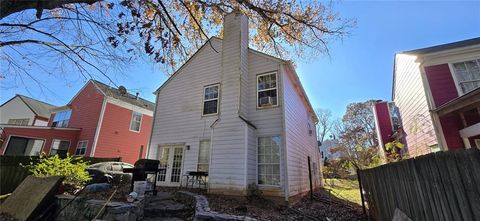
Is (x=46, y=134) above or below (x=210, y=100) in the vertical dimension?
below

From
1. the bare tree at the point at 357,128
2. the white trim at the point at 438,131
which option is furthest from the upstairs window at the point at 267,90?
the bare tree at the point at 357,128

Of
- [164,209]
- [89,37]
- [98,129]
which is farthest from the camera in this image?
[98,129]

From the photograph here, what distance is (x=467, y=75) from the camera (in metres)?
8.05

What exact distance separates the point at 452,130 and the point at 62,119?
2566cm

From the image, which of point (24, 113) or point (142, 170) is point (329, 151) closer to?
point (142, 170)

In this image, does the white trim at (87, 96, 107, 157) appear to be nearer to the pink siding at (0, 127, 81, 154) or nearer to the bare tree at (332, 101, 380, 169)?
the pink siding at (0, 127, 81, 154)

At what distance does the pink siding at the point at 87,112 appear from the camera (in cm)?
1655

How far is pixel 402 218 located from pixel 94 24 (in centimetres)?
688

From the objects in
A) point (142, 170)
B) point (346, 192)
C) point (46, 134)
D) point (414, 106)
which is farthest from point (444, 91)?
point (46, 134)

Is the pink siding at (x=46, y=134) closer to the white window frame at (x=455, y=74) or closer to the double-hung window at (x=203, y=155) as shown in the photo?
the double-hung window at (x=203, y=155)

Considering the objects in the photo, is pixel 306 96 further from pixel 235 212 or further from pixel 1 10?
pixel 1 10

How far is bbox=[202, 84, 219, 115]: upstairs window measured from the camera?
10361 mm

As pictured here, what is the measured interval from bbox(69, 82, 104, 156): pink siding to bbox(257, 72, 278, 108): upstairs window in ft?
44.7

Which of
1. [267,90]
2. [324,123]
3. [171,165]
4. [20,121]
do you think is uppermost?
[324,123]
